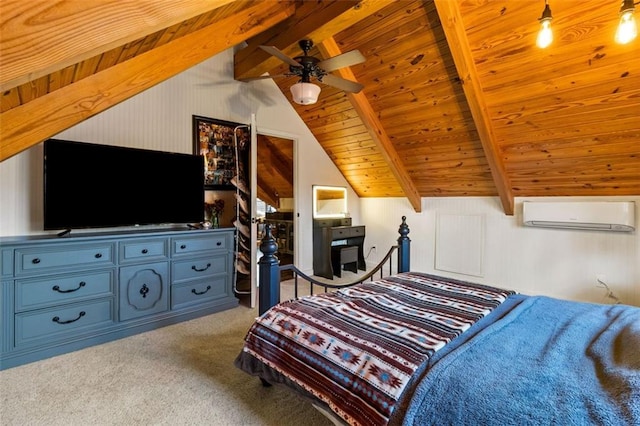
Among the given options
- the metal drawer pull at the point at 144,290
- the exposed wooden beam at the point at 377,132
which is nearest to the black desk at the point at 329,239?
the exposed wooden beam at the point at 377,132

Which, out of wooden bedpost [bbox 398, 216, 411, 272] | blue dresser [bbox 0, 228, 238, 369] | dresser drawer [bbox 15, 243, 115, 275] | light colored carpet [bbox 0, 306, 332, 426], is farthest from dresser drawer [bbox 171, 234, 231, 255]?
wooden bedpost [bbox 398, 216, 411, 272]

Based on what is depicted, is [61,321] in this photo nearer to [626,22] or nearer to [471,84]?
[471,84]

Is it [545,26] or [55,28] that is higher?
[545,26]

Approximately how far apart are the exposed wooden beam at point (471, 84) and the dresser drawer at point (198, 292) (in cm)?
308

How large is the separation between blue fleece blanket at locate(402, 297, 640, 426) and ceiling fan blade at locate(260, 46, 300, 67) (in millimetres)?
2254

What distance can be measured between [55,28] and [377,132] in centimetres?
369

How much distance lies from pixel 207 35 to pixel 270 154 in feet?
10.9

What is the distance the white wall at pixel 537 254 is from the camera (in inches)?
134

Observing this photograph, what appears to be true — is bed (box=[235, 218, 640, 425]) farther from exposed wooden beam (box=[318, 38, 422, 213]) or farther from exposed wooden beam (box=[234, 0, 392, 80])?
exposed wooden beam (box=[318, 38, 422, 213])

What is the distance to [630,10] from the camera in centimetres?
173

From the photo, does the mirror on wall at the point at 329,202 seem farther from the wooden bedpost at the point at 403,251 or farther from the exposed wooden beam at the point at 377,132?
the wooden bedpost at the point at 403,251

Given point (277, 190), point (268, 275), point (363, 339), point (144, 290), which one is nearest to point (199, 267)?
point (144, 290)

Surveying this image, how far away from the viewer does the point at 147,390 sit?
204 cm

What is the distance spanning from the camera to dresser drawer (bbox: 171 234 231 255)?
10.2ft
